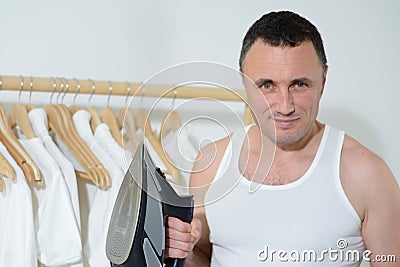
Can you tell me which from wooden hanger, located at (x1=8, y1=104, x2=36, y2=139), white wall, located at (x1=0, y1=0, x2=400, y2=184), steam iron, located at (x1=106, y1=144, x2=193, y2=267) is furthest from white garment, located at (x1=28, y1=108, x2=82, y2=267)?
steam iron, located at (x1=106, y1=144, x2=193, y2=267)

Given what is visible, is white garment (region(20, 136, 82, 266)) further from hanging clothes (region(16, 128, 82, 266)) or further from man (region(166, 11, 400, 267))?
man (region(166, 11, 400, 267))

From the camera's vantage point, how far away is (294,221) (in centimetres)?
157

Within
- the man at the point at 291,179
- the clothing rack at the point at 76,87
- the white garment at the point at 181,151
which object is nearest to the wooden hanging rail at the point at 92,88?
the clothing rack at the point at 76,87

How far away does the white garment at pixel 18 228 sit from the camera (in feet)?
5.39

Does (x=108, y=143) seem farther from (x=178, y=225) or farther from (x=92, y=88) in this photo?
(x=178, y=225)

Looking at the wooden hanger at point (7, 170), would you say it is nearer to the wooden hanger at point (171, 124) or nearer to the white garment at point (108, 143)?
the white garment at point (108, 143)

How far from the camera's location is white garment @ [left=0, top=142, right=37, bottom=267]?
1.64 meters

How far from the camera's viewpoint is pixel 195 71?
3.93 feet

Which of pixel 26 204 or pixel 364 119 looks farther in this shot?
pixel 364 119

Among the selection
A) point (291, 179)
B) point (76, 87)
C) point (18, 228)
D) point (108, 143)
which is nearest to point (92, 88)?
point (76, 87)

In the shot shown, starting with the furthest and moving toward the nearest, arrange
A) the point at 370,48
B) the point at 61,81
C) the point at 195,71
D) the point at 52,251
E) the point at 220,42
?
the point at 370,48 → the point at 220,42 → the point at 61,81 → the point at 52,251 → the point at 195,71

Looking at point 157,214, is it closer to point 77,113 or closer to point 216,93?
point 216,93

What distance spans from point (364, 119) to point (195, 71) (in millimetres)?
1382

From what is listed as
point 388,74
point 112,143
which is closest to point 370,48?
point 388,74
